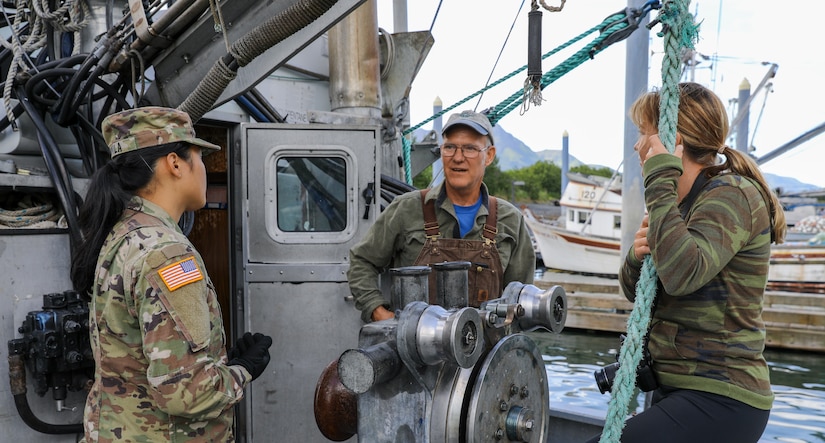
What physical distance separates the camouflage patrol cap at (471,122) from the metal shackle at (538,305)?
A: 877 millimetres

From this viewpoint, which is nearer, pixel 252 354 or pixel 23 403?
pixel 252 354

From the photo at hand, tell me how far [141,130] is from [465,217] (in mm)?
1466

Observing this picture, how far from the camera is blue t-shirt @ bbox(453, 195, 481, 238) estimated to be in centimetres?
289

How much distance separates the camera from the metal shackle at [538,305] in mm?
2131

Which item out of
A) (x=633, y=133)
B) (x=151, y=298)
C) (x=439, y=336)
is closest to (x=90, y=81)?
(x=151, y=298)

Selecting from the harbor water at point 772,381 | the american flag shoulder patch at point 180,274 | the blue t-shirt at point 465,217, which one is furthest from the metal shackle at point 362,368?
the harbor water at point 772,381

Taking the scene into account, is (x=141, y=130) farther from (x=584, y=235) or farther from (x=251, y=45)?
(x=584, y=235)

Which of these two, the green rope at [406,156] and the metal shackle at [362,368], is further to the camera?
the green rope at [406,156]

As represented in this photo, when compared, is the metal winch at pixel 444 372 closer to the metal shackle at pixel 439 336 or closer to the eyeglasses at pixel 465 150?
the metal shackle at pixel 439 336

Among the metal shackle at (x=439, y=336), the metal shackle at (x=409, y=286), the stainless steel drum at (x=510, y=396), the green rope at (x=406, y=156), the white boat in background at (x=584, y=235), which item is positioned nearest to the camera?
the metal shackle at (x=439, y=336)

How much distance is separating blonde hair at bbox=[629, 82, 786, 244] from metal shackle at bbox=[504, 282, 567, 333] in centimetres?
62

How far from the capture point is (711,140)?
1864mm

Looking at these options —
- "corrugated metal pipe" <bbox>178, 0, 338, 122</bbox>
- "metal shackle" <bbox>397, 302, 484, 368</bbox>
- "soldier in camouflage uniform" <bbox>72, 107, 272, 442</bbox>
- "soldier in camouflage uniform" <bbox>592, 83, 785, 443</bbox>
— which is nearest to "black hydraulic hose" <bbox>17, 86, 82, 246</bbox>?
"corrugated metal pipe" <bbox>178, 0, 338, 122</bbox>

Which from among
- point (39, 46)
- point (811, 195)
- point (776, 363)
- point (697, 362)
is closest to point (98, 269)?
point (697, 362)
